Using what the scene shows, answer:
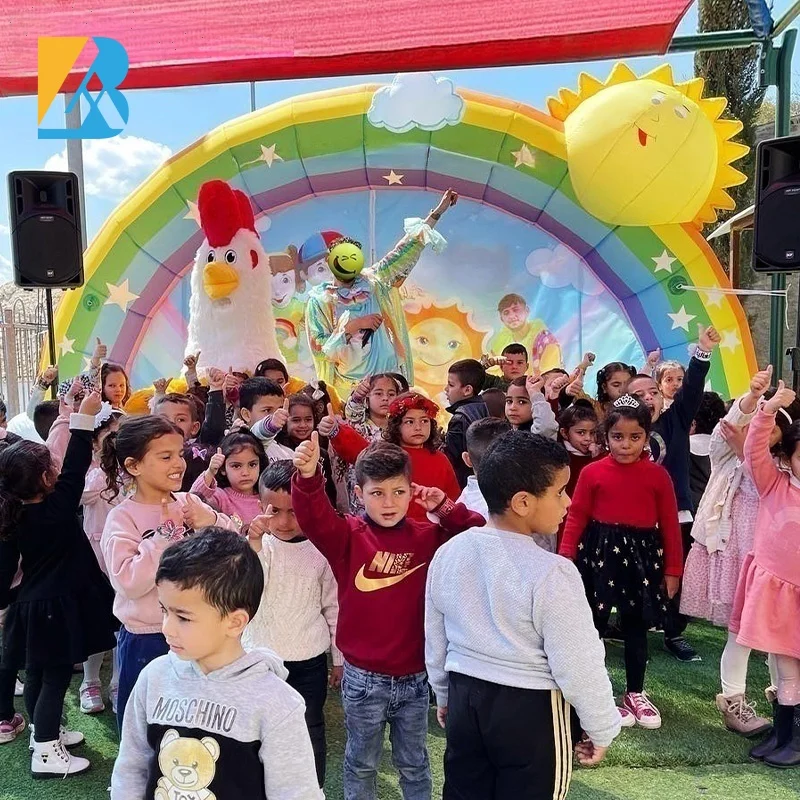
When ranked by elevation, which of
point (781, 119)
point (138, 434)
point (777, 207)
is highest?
point (781, 119)

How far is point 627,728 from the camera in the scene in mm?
2969

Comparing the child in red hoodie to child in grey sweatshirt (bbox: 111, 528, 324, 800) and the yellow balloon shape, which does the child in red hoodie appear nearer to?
child in grey sweatshirt (bbox: 111, 528, 324, 800)

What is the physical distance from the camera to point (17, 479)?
256 centimetres

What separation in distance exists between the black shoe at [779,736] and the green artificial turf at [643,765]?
0.15 ft

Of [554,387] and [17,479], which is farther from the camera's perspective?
[554,387]

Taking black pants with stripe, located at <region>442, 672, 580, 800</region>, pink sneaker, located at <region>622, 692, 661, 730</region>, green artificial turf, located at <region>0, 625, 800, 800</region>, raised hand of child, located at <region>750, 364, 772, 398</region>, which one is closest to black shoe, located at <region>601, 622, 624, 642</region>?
green artificial turf, located at <region>0, 625, 800, 800</region>

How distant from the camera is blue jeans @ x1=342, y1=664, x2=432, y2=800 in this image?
2.10 meters

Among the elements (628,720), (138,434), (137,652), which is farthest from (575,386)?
(137,652)

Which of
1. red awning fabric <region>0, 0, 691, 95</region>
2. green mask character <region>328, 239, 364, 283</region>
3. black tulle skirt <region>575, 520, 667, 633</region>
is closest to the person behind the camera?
black tulle skirt <region>575, 520, 667, 633</region>

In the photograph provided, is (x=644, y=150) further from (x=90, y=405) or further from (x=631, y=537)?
(x=90, y=405)

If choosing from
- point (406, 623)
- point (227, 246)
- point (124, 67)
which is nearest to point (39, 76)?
point (124, 67)

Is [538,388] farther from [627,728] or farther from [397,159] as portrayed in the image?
[397,159]

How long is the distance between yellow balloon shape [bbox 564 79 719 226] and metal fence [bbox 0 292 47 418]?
16.6ft

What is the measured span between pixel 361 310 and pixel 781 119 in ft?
10.2
